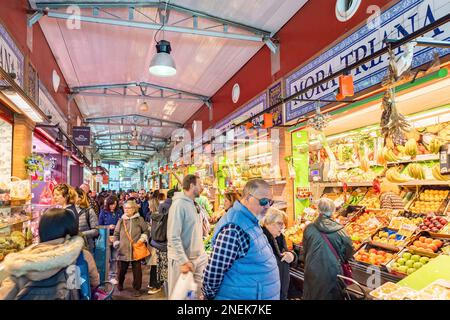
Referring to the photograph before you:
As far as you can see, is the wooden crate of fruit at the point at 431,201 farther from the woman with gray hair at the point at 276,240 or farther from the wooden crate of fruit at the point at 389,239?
the woman with gray hair at the point at 276,240

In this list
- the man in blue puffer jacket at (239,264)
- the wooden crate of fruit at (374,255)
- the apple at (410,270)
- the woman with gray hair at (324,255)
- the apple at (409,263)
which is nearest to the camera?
the man in blue puffer jacket at (239,264)

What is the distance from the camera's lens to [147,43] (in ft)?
26.6

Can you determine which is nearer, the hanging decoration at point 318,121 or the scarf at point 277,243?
the scarf at point 277,243

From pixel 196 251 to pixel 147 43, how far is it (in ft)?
19.6

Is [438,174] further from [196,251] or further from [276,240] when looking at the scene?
[196,251]

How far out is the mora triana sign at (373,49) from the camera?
3.64m

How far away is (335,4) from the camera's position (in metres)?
5.26

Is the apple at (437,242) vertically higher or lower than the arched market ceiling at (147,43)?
lower

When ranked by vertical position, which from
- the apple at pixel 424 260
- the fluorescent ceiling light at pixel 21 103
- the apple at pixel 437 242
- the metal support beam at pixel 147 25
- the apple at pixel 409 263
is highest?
the metal support beam at pixel 147 25

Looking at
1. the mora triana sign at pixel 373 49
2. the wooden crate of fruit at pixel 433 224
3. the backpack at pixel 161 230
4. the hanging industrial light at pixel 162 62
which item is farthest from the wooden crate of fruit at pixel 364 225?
the hanging industrial light at pixel 162 62

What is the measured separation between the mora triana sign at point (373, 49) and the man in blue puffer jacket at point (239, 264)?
2611mm
